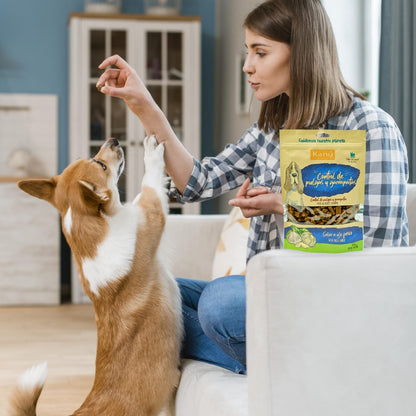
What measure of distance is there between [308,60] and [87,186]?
1.78 ft

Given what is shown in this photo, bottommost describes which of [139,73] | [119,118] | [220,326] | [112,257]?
[220,326]

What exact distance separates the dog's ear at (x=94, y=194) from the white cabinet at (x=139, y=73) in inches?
107

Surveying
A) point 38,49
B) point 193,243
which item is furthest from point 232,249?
point 38,49

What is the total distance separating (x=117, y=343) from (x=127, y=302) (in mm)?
→ 89

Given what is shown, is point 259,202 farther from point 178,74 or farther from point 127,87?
point 178,74

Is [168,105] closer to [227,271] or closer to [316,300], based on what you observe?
[227,271]

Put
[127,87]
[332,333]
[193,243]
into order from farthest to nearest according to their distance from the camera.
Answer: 1. [193,243]
2. [127,87]
3. [332,333]

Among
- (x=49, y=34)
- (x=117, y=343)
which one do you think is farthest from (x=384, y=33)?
(x=49, y=34)

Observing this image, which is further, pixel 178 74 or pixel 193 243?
pixel 178 74

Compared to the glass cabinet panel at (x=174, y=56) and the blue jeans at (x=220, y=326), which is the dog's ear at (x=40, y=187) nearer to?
the blue jeans at (x=220, y=326)

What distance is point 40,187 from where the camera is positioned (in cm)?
158

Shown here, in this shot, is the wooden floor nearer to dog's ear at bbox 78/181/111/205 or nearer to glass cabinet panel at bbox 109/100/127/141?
dog's ear at bbox 78/181/111/205

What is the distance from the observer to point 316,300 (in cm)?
103

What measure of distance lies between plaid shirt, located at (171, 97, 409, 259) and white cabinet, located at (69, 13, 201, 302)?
2.54 meters
